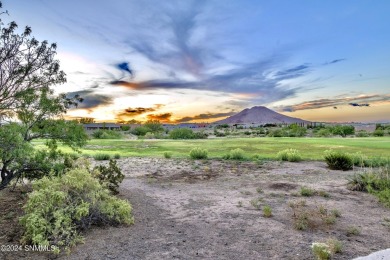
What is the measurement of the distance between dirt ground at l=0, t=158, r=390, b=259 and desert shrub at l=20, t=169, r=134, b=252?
378 mm

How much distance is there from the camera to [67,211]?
25.4ft

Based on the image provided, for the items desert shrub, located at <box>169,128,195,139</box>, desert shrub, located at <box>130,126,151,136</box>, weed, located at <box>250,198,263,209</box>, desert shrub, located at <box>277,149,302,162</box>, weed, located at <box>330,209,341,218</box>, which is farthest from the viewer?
desert shrub, located at <box>130,126,151,136</box>

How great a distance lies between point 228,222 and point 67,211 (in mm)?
4187

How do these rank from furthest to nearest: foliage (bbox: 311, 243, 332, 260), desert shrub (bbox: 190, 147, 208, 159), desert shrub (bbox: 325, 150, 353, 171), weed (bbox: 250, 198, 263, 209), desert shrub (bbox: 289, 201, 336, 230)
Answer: desert shrub (bbox: 190, 147, 208, 159) → desert shrub (bbox: 325, 150, 353, 171) → weed (bbox: 250, 198, 263, 209) → desert shrub (bbox: 289, 201, 336, 230) → foliage (bbox: 311, 243, 332, 260)

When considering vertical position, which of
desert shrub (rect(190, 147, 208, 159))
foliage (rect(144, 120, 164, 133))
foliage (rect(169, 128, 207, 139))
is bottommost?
desert shrub (rect(190, 147, 208, 159))

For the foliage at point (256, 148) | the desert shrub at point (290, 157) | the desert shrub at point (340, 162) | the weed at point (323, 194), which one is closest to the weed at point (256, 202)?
the weed at point (323, 194)

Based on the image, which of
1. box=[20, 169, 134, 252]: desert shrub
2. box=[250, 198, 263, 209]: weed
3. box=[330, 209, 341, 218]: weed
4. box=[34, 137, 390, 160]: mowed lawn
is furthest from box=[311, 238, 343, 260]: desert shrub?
box=[34, 137, 390, 160]: mowed lawn

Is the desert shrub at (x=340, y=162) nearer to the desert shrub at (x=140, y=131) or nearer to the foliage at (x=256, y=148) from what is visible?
the foliage at (x=256, y=148)

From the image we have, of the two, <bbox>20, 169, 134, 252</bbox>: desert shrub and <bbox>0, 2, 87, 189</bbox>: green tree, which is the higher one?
<bbox>0, 2, 87, 189</bbox>: green tree

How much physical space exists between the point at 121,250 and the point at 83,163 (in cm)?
471

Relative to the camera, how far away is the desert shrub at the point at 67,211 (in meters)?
6.94

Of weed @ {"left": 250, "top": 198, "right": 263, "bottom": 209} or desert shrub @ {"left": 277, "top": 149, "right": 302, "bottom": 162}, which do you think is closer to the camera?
weed @ {"left": 250, "top": 198, "right": 263, "bottom": 209}

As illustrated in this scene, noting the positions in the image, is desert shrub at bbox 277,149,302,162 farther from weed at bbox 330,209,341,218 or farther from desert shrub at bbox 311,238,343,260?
desert shrub at bbox 311,238,343,260

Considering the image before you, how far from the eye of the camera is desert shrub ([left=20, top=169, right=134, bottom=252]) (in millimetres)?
6938
